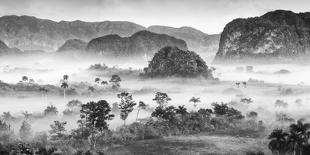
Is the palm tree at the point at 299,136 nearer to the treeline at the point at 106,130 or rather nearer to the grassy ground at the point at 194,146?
the grassy ground at the point at 194,146

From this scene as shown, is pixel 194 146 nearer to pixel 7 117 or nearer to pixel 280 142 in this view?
pixel 280 142

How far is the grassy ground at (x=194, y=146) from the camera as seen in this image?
133 meters

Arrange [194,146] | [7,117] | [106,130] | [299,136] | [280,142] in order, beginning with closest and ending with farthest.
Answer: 1. [299,136]
2. [280,142]
3. [194,146]
4. [106,130]
5. [7,117]

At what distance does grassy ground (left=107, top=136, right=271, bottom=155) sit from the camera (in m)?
133

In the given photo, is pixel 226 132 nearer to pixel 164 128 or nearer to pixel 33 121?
pixel 164 128

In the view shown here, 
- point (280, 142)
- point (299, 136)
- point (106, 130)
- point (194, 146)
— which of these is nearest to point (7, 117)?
point (106, 130)

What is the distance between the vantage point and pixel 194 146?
142 metres

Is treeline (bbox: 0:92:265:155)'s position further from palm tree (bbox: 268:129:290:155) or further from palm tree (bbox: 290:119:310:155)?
palm tree (bbox: 290:119:310:155)

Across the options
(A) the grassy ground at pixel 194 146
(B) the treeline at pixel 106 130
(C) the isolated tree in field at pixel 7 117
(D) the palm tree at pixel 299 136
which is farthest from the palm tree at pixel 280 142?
(C) the isolated tree in field at pixel 7 117

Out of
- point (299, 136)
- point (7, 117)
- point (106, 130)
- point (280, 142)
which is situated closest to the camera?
point (299, 136)

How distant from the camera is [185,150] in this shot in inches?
5369

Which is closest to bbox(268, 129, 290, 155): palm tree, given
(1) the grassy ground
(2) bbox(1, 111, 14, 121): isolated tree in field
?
(1) the grassy ground

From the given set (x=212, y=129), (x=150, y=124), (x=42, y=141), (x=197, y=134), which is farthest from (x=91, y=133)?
(x=212, y=129)

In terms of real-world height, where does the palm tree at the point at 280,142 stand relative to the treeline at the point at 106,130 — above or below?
above
